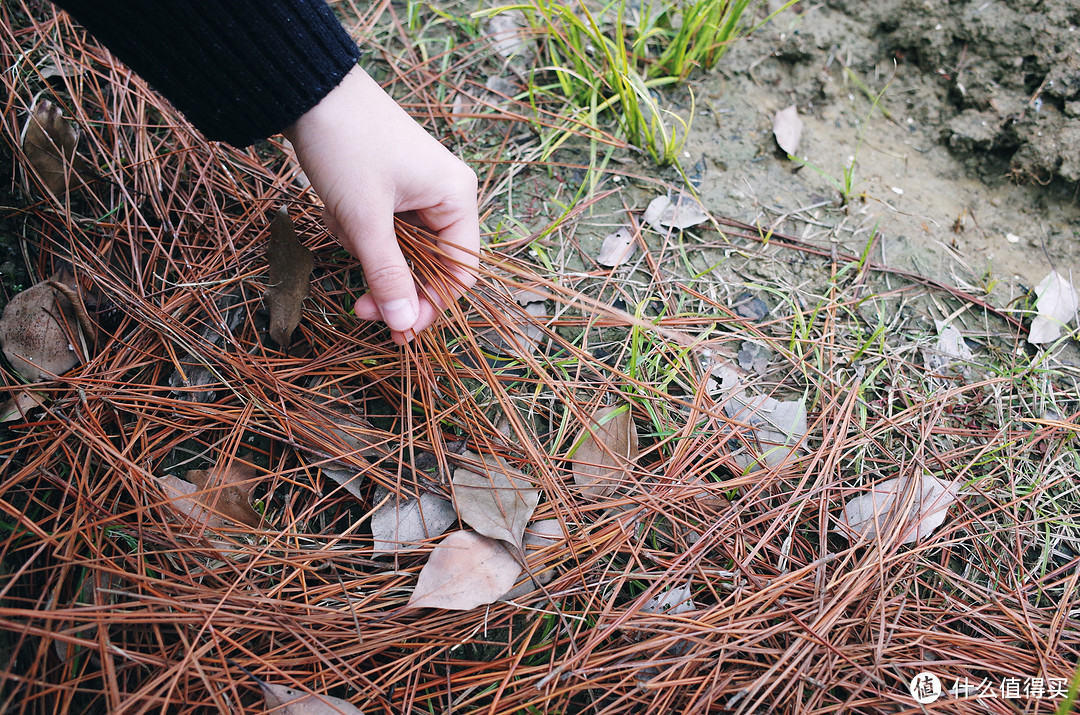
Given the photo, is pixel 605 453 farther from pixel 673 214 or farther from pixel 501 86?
pixel 501 86

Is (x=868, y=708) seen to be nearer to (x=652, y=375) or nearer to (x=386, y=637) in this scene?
(x=652, y=375)

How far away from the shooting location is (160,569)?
1186 mm

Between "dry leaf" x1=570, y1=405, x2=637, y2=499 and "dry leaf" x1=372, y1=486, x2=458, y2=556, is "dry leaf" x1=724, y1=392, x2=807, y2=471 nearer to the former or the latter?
"dry leaf" x1=570, y1=405, x2=637, y2=499

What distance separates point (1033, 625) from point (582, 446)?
1059mm

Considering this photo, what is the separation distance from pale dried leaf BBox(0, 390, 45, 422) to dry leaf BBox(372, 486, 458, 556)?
0.79 metres

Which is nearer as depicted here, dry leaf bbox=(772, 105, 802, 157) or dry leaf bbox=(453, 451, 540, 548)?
dry leaf bbox=(453, 451, 540, 548)

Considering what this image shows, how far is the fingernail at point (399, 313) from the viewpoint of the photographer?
4.37 feet

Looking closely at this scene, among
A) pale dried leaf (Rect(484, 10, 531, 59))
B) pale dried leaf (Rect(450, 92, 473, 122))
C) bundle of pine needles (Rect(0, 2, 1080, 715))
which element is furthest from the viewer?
pale dried leaf (Rect(484, 10, 531, 59))

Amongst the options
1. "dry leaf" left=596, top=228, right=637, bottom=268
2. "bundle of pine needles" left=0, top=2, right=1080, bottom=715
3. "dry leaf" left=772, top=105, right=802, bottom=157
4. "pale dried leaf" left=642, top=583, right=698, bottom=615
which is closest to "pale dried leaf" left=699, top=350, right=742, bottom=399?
"bundle of pine needles" left=0, top=2, right=1080, bottom=715

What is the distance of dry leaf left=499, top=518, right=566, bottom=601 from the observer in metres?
1.25

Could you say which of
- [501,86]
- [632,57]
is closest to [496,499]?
[501,86]

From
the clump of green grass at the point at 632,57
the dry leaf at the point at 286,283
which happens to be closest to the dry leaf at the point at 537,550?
the dry leaf at the point at 286,283

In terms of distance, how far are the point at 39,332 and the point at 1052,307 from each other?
2.72m

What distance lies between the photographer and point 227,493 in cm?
132
